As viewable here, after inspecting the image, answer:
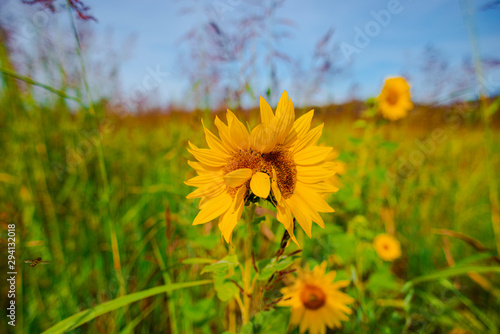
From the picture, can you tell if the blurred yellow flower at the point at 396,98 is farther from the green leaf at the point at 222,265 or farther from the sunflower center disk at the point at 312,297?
the green leaf at the point at 222,265

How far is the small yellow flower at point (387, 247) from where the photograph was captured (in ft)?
6.77

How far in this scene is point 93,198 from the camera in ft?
7.23

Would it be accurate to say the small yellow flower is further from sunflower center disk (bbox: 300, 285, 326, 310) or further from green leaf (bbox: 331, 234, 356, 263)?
sunflower center disk (bbox: 300, 285, 326, 310)

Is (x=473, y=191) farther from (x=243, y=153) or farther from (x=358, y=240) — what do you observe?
(x=243, y=153)

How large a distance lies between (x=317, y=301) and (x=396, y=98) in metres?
2.03

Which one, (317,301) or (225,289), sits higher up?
(225,289)

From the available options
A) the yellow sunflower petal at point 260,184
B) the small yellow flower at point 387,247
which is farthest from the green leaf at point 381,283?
the yellow sunflower petal at point 260,184

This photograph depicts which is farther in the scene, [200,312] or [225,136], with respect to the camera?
[200,312]

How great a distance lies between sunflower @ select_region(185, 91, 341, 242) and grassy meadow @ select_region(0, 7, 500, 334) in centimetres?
15

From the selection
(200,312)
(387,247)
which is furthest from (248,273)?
(387,247)

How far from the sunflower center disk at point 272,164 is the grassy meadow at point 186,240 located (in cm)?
16

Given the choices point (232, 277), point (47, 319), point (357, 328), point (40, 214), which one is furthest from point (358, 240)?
point (40, 214)

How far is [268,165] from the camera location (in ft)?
2.50

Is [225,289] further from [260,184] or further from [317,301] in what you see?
[317,301]
